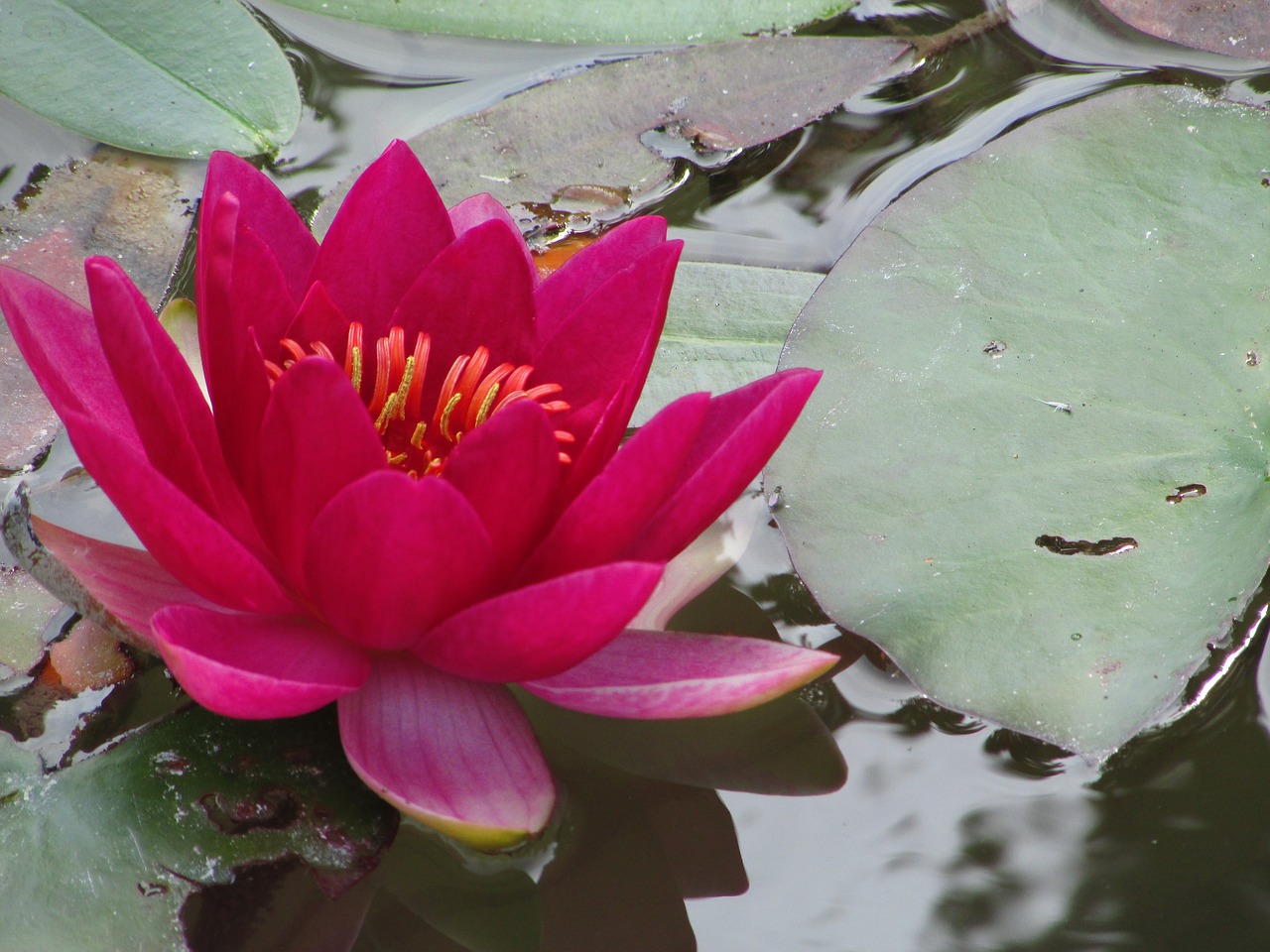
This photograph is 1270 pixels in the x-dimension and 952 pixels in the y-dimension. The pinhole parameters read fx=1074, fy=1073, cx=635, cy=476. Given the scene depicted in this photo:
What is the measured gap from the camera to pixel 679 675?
1.02m

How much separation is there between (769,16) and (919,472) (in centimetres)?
105

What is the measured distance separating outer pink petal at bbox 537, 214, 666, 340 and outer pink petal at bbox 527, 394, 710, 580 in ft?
0.88

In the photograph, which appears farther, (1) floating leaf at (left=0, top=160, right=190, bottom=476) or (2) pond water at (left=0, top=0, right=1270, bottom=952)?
(1) floating leaf at (left=0, top=160, right=190, bottom=476)

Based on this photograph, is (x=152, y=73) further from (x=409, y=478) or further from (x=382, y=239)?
(x=409, y=478)

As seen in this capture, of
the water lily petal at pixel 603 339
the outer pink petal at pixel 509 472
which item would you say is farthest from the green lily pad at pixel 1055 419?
the outer pink petal at pixel 509 472

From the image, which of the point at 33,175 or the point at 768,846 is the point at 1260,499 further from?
the point at 33,175

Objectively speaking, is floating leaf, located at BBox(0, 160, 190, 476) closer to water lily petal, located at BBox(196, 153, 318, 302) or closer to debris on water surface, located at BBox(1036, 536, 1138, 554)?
water lily petal, located at BBox(196, 153, 318, 302)

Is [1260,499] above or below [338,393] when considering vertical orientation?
below

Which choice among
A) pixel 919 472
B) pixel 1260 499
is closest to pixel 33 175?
pixel 919 472

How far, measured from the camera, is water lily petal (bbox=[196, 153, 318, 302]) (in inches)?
42.1

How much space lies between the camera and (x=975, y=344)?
135 centimetres

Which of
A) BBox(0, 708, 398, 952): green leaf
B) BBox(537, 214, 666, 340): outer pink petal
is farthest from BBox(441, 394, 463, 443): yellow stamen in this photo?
BBox(0, 708, 398, 952): green leaf

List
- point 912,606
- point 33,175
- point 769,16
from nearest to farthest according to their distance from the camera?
point 912,606, point 33,175, point 769,16

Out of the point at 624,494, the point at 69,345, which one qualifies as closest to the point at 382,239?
the point at 69,345
